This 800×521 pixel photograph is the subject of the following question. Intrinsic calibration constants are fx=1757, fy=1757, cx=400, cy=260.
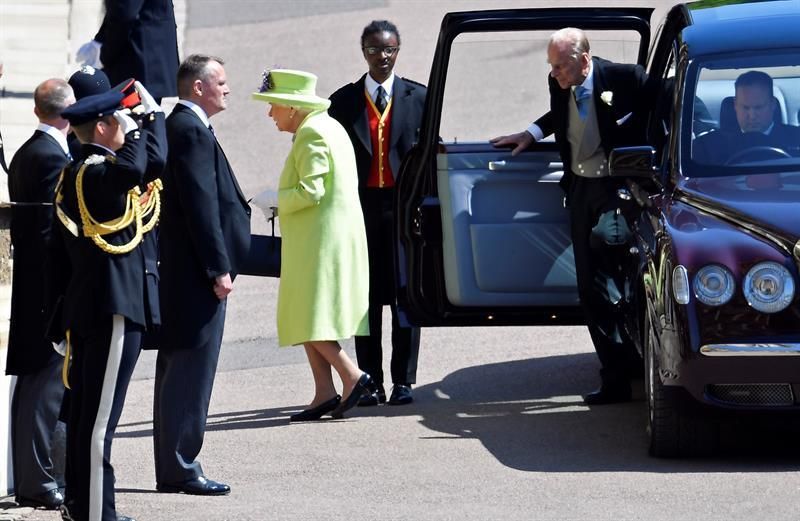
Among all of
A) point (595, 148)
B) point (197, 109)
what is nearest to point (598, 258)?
point (595, 148)

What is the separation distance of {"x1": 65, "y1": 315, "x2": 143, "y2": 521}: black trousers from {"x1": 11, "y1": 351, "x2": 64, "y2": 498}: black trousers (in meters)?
0.92

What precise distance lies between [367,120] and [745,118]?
2.60 m

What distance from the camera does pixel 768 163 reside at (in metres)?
8.38

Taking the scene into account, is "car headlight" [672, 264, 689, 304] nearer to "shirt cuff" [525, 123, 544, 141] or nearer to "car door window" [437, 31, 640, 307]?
"car door window" [437, 31, 640, 307]

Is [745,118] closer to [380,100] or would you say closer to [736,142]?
[736,142]

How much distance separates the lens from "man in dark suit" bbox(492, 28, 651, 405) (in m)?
9.36

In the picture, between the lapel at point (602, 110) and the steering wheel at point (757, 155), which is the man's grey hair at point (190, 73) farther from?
the steering wheel at point (757, 155)

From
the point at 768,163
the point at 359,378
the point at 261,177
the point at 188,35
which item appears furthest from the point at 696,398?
the point at 188,35

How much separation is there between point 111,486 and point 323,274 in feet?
9.83

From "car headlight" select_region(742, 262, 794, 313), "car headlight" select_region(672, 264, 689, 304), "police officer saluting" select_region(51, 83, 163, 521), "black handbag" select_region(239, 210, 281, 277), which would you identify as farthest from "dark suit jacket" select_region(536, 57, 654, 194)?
"police officer saluting" select_region(51, 83, 163, 521)

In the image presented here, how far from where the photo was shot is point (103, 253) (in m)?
6.66

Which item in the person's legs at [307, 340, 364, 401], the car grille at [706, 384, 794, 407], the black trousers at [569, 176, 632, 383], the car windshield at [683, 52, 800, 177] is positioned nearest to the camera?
the car grille at [706, 384, 794, 407]

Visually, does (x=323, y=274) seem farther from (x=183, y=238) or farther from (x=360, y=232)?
(x=183, y=238)

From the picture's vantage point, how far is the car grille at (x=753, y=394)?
7.57 meters
